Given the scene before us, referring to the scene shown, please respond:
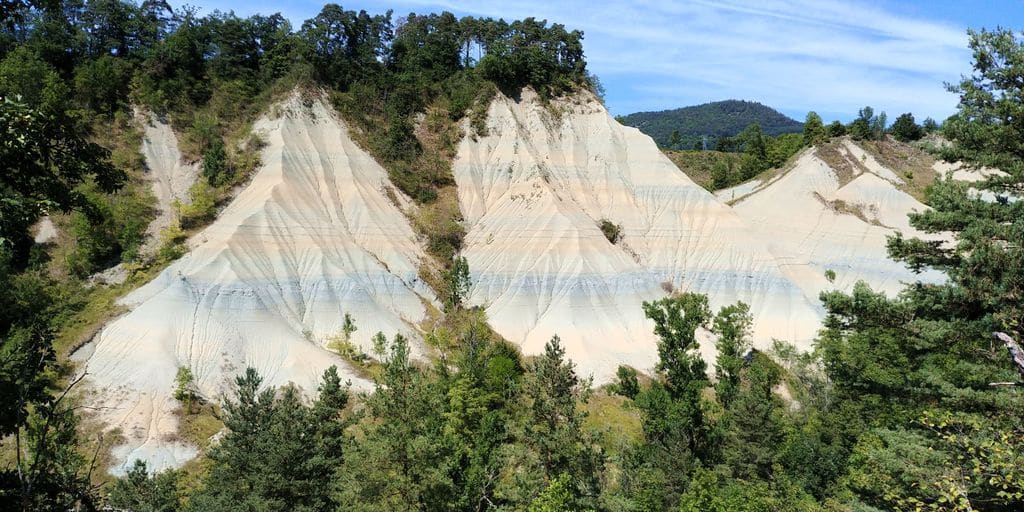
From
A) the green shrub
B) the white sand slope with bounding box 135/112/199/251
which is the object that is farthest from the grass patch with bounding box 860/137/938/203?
the white sand slope with bounding box 135/112/199/251

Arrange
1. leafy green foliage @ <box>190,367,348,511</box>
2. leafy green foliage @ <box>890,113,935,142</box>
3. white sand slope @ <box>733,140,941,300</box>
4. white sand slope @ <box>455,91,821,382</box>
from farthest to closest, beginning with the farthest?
leafy green foliage @ <box>890,113,935,142</box> → white sand slope @ <box>733,140,941,300</box> → white sand slope @ <box>455,91,821,382</box> → leafy green foliage @ <box>190,367,348,511</box>

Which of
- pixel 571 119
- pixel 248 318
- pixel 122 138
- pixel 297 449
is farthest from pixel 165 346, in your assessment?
pixel 571 119

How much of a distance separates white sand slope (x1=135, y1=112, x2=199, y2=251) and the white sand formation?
79.7ft

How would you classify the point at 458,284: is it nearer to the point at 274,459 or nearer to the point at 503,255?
the point at 503,255

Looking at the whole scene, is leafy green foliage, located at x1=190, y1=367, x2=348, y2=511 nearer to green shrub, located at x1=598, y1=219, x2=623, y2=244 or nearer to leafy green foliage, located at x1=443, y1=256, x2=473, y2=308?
leafy green foliage, located at x1=443, y1=256, x2=473, y2=308

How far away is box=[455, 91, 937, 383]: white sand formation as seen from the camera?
4812cm

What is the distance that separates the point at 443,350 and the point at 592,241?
17840mm

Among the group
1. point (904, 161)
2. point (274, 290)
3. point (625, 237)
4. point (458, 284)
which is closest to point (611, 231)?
point (625, 237)

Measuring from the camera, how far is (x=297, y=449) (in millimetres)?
19766

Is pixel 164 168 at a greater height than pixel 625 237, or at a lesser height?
greater

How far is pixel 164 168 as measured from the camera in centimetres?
5053

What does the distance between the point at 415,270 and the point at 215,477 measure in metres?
28.0

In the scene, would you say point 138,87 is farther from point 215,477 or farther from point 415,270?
point 215,477

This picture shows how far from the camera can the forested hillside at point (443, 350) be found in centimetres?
948
